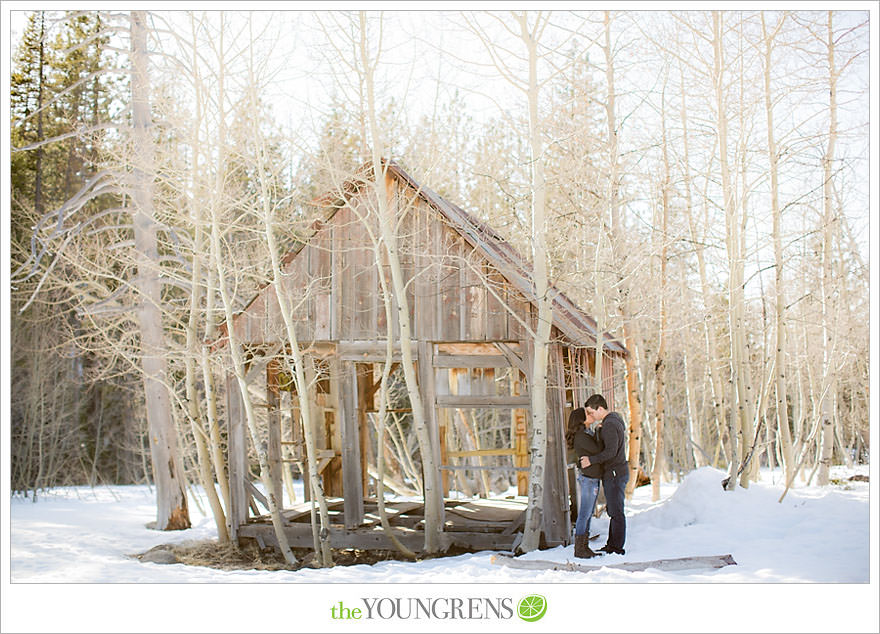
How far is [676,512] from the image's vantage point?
902 centimetres

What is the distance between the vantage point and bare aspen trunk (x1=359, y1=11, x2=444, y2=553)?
325 inches

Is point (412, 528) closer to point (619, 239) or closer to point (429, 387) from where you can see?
point (429, 387)

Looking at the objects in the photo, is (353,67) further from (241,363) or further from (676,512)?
(676,512)

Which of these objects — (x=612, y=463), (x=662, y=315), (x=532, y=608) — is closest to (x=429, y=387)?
(x=612, y=463)

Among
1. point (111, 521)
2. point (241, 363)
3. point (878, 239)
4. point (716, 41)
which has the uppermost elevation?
point (716, 41)

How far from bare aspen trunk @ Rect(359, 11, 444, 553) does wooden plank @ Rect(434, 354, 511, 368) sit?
78 centimetres

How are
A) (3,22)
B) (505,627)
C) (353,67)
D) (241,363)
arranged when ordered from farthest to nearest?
(241,363)
(353,67)
(3,22)
(505,627)

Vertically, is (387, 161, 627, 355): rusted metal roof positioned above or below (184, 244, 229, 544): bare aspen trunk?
above

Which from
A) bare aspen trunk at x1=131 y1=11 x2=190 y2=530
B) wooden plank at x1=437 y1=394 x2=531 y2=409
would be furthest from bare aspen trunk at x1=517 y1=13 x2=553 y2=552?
bare aspen trunk at x1=131 y1=11 x2=190 y2=530

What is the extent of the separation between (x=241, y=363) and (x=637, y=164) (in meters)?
7.10

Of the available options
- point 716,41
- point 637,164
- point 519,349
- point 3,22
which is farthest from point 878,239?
point 3,22

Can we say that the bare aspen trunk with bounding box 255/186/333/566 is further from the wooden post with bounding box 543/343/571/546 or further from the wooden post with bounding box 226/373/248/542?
the wooden post with bounding box 543/343/571/546

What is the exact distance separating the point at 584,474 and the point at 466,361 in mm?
2446

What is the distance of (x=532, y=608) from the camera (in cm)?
634
